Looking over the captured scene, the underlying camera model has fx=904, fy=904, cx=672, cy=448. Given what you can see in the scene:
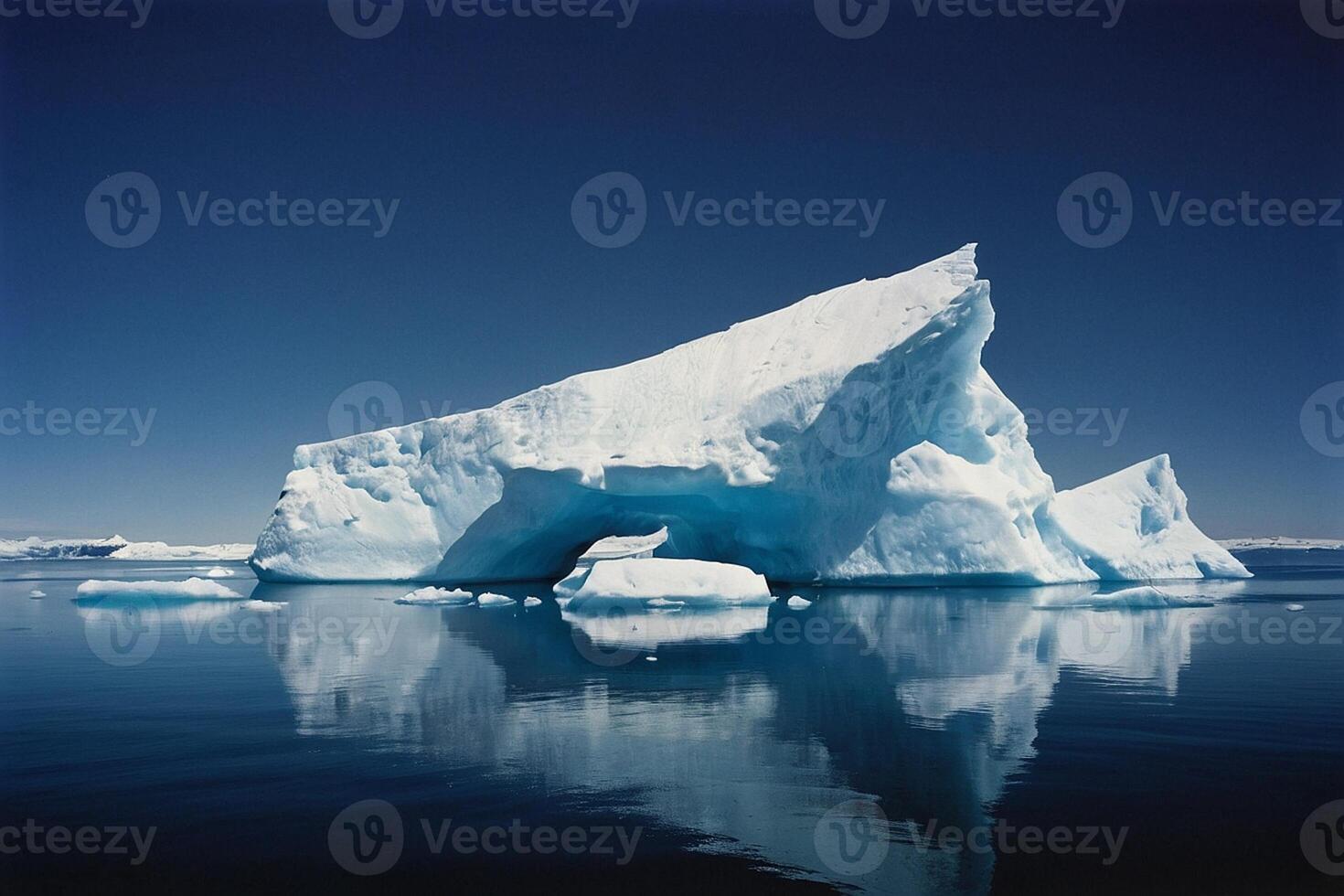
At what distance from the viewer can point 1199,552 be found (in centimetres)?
3058

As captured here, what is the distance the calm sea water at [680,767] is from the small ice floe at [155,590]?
8696 mm

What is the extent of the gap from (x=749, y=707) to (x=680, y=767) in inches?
83.5

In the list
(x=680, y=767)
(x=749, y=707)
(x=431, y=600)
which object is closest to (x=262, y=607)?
(x=431, y=600)

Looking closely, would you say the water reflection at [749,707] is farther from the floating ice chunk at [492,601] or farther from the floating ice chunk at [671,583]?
the floating ice chunk at [492,601]

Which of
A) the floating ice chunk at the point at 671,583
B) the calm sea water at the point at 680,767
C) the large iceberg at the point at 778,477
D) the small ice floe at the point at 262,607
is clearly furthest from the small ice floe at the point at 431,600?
the calm sea water at the point at 680,767

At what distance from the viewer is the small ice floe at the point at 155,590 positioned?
1962 centimetres

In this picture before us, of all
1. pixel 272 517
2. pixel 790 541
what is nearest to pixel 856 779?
pixel 790 541

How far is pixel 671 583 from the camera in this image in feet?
61.0

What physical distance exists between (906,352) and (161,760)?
18.2 m

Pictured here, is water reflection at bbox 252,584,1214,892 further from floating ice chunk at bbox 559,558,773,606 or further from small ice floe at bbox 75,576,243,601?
small ice floe at bbox 75,576,243,601

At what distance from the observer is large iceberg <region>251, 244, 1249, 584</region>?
22.0 m

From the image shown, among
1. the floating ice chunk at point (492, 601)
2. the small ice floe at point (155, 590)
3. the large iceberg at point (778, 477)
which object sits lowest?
the floating ice chunk at point (492, 601)

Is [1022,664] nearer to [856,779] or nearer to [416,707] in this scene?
Answer: [856,779]

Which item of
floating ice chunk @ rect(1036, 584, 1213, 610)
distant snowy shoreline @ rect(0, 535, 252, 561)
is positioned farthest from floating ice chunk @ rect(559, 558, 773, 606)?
distant snowy shoreline @ rect(0, 535, 252, 561)
